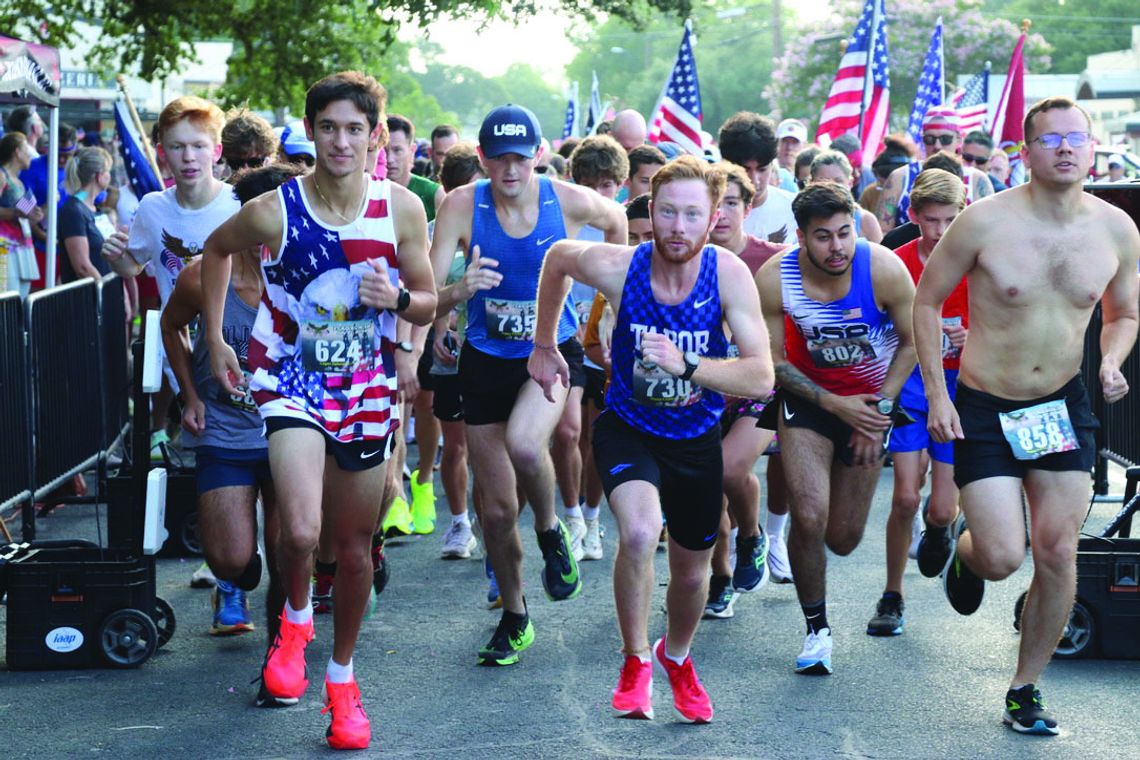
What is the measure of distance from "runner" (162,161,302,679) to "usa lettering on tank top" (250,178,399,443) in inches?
29.3

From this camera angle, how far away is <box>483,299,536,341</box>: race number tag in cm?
769

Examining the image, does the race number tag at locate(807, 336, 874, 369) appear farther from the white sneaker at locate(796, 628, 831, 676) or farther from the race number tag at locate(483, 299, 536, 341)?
the race number tag at locate(483, 299, 536, 341)

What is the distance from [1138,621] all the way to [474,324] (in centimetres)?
296

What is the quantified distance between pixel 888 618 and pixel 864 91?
35.7ft

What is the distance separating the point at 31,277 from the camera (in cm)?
1371

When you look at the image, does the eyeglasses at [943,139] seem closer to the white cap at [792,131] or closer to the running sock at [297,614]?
the white cap at [792,131]

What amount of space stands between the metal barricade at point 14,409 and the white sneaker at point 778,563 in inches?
144

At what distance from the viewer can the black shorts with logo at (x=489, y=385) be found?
757cm

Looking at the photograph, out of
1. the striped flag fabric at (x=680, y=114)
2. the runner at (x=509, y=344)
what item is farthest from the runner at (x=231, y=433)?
the striped flag fabric at (x=680, y=114)

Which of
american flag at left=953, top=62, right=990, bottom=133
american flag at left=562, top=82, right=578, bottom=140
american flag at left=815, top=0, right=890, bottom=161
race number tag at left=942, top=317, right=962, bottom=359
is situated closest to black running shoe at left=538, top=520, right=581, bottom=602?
race number tag at left=942, top=317, right=962, bottom=359

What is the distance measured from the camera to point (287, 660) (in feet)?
21.0

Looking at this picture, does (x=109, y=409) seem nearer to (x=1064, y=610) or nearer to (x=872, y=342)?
(x=872, y=342)

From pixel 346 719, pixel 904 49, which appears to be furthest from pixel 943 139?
pixel 904 49

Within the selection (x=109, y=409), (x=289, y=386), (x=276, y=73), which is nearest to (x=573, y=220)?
(x=289, y=386)
